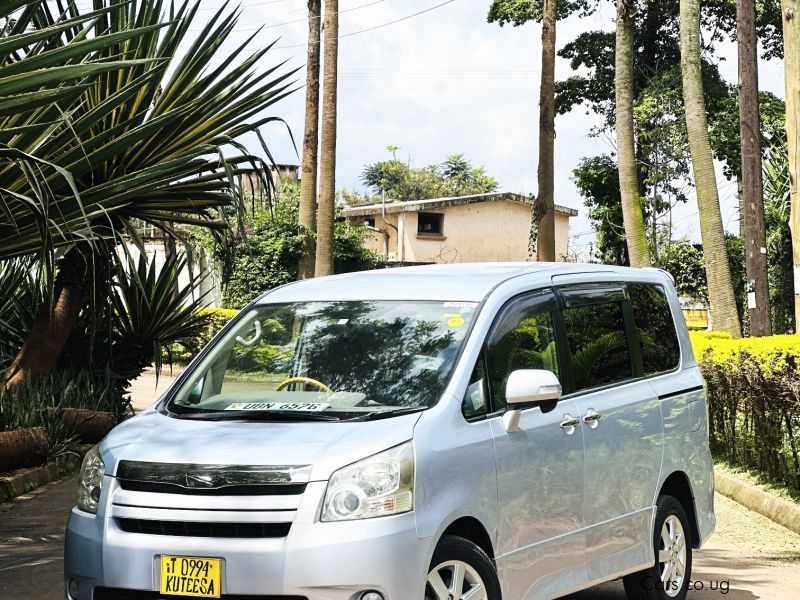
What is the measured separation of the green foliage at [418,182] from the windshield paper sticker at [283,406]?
83243mm

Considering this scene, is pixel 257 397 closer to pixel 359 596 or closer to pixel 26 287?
pixel 359 596

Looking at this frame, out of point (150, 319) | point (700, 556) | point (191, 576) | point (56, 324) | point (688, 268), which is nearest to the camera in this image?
point (191, 576)

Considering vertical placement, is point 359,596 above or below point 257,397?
below

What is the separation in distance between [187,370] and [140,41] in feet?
21.5

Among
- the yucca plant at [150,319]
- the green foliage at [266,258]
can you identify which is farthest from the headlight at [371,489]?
the green foliage at [266,258]

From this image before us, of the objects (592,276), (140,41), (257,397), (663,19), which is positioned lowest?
(257,397)

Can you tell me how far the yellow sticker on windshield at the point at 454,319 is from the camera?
641 centimetres

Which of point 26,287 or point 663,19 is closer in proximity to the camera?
point 26,287

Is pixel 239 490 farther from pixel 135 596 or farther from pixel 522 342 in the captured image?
pixel 522 342

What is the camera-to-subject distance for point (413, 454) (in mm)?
5520

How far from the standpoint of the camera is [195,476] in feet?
18.0

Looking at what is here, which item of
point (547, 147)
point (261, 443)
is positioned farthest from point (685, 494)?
point (547, 147)

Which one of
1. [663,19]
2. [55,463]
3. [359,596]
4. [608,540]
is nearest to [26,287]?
[55,463]

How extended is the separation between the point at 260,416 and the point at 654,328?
10.1 ft
